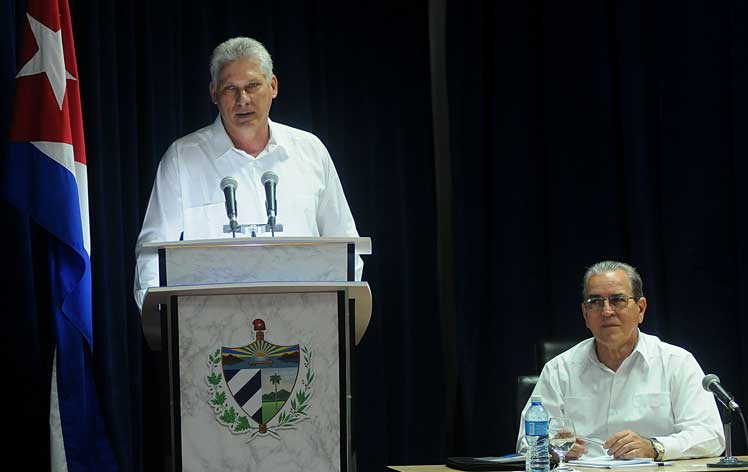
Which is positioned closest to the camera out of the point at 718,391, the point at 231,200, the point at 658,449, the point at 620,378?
the point at 231,200

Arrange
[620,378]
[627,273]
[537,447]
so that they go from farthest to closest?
[627,273] → [620,378] → [537,447]

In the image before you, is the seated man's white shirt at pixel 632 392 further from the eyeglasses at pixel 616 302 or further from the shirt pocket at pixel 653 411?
the eyeglasses at pixel 616 302

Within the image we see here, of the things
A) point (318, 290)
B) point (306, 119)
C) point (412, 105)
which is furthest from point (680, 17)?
point (318, 290)

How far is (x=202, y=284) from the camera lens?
2979 mm

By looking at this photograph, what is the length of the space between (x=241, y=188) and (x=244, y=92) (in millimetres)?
367

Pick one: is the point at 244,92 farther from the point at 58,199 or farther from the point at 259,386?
the point at 259,386

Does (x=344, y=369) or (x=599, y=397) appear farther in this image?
(x=599, y=397)

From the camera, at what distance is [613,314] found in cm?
405

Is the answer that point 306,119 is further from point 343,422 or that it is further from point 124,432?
point 343,422

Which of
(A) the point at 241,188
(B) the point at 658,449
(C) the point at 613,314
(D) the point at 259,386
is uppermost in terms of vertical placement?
(A) the point at 241,188

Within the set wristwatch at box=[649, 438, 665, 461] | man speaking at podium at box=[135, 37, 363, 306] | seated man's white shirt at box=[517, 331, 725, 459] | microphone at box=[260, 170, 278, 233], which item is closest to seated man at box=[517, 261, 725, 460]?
seated man's white shirt at box=[517, 331, 725, 459]

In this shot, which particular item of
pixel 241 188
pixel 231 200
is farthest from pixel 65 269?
pixel 231 200

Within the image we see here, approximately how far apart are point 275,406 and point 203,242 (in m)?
0.48

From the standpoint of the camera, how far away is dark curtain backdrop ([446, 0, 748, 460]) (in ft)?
16.4
